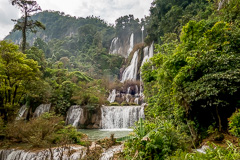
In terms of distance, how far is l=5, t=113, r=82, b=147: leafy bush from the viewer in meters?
7.33

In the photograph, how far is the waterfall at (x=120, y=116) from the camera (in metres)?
16.6

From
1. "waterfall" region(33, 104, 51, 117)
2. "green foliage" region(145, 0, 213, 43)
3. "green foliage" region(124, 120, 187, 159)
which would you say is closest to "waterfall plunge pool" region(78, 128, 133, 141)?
"green foliage" region(124, 120, 187, 159)

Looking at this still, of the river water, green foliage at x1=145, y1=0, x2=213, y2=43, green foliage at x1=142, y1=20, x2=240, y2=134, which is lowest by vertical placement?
the river water

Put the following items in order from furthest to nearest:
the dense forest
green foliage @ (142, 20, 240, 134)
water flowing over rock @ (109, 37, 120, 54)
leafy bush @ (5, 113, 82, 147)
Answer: water flowing over rock @ (109, 37, 120, 54), leafy bush @ (5, 113, 82, 147), green foliage @ (142, 20, 240, 134), the dense forest

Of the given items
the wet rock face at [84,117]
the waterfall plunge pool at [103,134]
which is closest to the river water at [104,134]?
the waterfall plunge pool at [103,134]

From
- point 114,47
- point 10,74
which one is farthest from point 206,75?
point 114,47

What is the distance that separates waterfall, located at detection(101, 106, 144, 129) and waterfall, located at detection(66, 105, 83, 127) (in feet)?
9.15

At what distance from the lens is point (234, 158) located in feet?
8.15

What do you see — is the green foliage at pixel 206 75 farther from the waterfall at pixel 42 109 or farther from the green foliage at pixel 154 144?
the waterfall at pixel 42 109

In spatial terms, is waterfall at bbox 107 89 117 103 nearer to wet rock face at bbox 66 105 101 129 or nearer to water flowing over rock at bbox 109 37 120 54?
wet rock face at bbox 66 105 101 129

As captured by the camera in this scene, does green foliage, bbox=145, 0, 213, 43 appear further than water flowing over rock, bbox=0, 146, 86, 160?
Yes

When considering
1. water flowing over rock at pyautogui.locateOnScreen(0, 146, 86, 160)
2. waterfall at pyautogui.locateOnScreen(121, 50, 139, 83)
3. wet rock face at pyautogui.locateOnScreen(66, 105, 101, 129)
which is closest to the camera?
water flowing over rock at pyautogui.locateOnScreen(0, 146, 86, 160)

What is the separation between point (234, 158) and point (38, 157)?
23.4 ft

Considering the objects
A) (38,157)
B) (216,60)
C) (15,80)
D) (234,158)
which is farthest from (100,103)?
(234,158)
